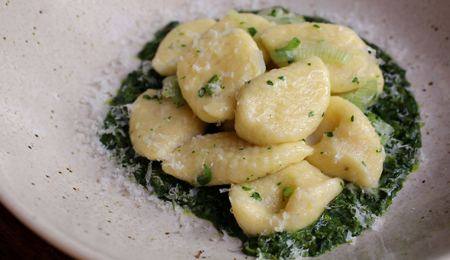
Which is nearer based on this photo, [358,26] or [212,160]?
[212,160]

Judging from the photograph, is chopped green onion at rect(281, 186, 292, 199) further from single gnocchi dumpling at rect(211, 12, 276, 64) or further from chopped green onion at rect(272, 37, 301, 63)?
single gnocchi dumpling at rect(211, 12, 276, 64)

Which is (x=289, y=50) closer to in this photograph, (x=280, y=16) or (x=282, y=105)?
(x=282, y=105)

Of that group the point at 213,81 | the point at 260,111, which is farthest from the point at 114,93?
the point at 260,111

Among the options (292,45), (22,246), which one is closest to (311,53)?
(292,45)

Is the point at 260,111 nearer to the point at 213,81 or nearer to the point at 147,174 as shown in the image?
the point at 213,81

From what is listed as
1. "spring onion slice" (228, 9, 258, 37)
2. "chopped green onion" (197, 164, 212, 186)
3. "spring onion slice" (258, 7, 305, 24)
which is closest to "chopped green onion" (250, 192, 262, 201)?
"chopped green onion" (197, 164, 212, 186)

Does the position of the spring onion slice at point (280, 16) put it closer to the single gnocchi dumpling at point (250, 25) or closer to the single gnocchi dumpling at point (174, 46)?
the single gnocchi dumpling at point (250, 25)
